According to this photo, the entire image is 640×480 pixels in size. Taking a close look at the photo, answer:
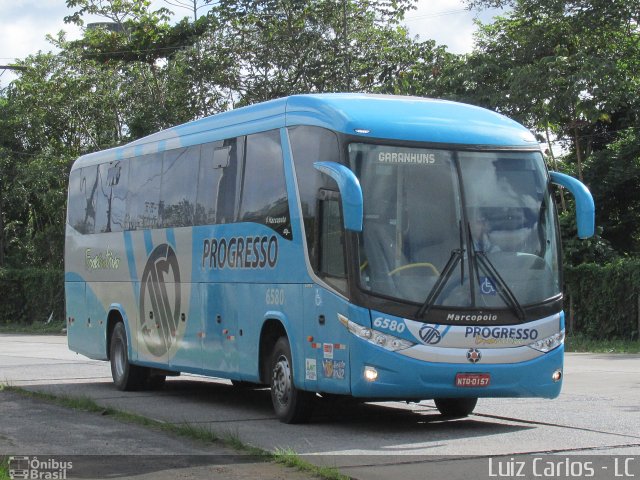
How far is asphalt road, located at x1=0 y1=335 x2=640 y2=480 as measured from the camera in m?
9.45

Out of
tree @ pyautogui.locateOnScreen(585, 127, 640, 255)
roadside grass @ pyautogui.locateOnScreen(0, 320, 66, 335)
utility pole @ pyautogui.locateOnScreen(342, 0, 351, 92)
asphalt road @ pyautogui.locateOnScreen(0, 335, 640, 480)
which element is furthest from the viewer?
roadside grass @ pyautogui.locateOnScreen(0, 320, 66, 335)

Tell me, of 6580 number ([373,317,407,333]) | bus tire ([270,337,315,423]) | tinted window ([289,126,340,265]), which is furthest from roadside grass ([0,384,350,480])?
tinted window ([289,126,340,265])

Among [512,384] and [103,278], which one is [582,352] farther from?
[512,384]

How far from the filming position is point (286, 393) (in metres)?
12.4

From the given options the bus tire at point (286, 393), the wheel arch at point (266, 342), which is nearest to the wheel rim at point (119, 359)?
the wheel arch at point (266, 342)

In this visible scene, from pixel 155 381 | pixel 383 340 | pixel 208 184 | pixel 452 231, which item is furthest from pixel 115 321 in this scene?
pixel 452 231

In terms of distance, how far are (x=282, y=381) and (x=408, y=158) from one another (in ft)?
9.48

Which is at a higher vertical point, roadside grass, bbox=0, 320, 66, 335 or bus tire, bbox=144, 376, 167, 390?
bus tire, bbox=144, 376, 167, 390

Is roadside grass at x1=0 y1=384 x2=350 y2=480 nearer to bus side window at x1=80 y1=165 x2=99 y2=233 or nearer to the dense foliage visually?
bus side window at x1=80 y1=165 x2=99 y2=233

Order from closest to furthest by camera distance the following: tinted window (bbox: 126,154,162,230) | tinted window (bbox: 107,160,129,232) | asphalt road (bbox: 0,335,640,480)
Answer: asphalt road (bbox: 0,335,640,480) < tinted window (bbox: 126,154,162,230) < tinted window (bbox: 107,160,129,232)

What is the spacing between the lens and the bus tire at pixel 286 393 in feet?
40.1

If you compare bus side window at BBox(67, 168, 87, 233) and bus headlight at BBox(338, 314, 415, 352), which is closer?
bus headlight at BBox(338, 314, 415, 352)

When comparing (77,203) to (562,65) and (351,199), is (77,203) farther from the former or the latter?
(562,65)

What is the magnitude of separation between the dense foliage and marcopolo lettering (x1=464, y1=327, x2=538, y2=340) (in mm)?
16516
